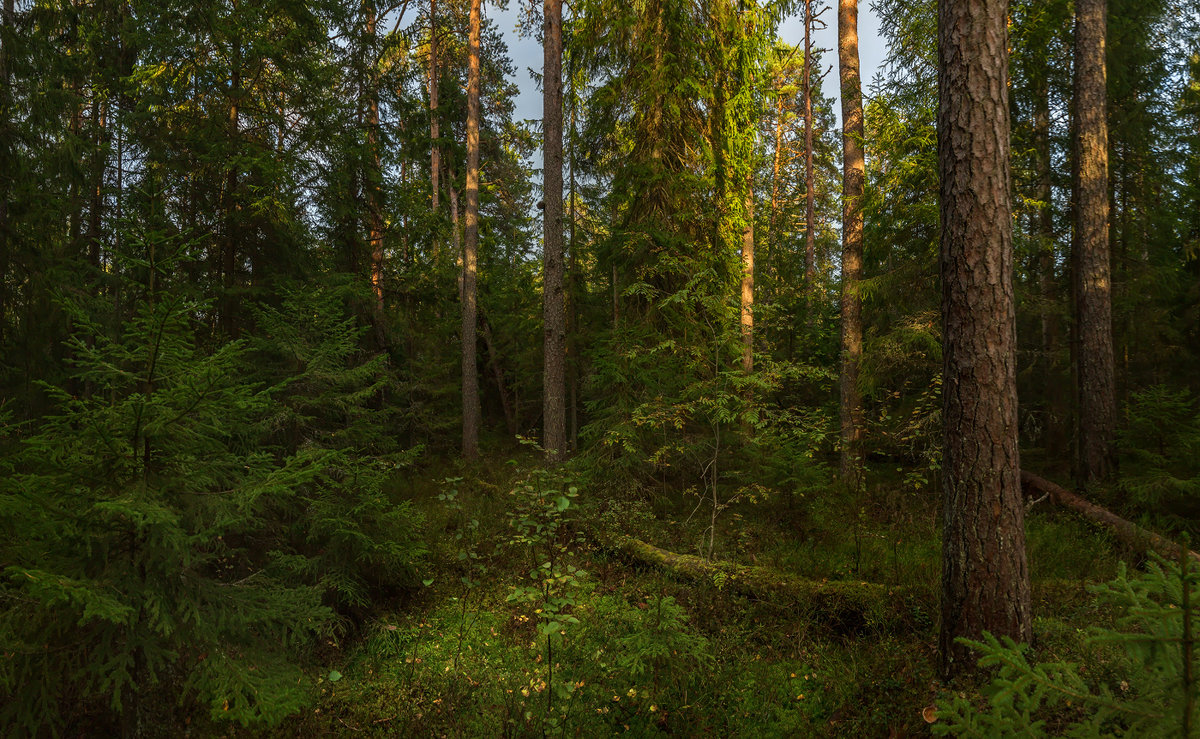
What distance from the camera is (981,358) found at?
4.13m

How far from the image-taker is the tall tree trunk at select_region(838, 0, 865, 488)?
35.3 feet

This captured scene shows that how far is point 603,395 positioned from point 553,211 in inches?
151

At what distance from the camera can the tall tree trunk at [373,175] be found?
1220cm

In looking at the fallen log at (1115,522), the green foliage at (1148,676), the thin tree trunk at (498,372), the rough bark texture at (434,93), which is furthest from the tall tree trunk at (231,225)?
the fallen log at (1115,522)

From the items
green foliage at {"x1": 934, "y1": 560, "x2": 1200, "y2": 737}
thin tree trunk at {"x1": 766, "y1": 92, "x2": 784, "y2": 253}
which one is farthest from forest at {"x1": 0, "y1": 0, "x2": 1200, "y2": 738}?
thin tree trunk at {"x1": 766, "y1": 92, "x2": 784, "y2": 253}

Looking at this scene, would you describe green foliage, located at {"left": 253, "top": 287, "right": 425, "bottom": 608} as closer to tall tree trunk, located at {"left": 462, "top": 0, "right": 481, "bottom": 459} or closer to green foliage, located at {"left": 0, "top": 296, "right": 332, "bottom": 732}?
green foliage, located at {"left": 0, "top": 296, "right": 332, "bottom": 732}

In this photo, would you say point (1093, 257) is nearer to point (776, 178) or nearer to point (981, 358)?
point (981, 358)

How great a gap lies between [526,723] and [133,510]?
3178 millimetres

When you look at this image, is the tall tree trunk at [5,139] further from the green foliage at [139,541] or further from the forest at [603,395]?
the green foliage at [139,541]

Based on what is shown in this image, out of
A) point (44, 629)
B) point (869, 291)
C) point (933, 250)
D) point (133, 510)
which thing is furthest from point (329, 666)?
point (933, 250)

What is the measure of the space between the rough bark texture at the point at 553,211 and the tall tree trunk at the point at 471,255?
513 cm

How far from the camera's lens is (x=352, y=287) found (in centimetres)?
1028

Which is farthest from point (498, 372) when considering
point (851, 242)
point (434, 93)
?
point (851, 242)

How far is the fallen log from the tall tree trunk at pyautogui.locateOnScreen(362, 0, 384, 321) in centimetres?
1339
